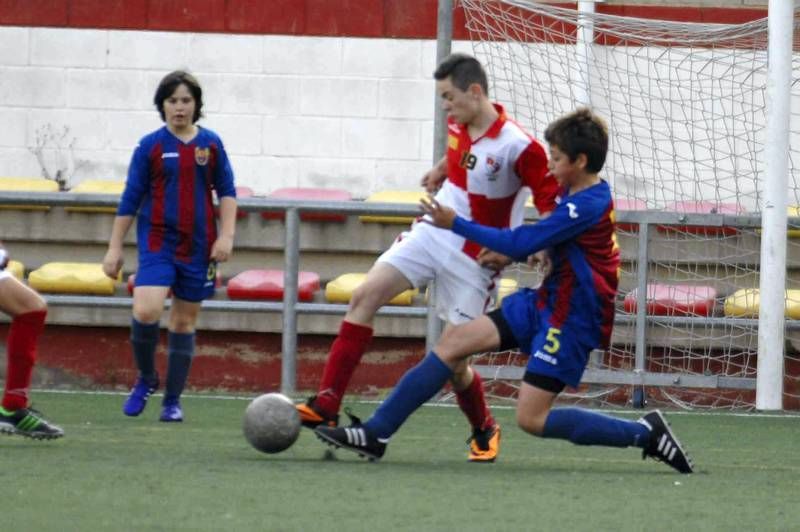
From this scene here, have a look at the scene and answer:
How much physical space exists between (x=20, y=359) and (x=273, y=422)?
3.72ft

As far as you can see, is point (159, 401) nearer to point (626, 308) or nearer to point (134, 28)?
point (626, 308)

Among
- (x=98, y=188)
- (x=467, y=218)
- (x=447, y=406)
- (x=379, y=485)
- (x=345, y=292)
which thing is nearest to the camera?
(x=379, y=485)

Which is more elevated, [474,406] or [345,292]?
[345,292]

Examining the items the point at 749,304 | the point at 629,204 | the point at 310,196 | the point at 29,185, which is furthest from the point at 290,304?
the point at 749,304

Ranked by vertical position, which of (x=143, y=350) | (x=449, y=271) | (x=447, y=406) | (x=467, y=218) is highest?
(x=467, y=218)

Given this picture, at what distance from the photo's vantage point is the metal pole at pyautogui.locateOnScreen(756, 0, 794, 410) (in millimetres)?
9242

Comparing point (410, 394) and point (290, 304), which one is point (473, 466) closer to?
point (410, 394)

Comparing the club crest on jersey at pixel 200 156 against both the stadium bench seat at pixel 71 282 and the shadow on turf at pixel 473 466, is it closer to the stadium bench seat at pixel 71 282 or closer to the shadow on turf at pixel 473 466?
the shadow on turf at pixel 473 466

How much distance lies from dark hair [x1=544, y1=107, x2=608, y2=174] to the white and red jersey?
297 mm

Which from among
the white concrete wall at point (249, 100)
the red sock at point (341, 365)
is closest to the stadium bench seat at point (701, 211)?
the white concrete wall at point (249, 100)

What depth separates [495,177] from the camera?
636 cm

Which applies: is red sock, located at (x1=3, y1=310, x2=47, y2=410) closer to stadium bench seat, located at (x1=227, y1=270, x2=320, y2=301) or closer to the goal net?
the goal net

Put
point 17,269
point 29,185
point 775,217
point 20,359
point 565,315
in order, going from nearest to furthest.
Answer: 1. point 565,315
2. point 20,359
3. point 775,217
4. point 17,269
5. point 29,185

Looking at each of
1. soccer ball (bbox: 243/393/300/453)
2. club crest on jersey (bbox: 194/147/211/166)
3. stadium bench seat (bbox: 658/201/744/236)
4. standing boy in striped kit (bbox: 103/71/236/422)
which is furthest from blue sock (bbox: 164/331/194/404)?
stadium bench seat (bbox: 658/201/744/236)
